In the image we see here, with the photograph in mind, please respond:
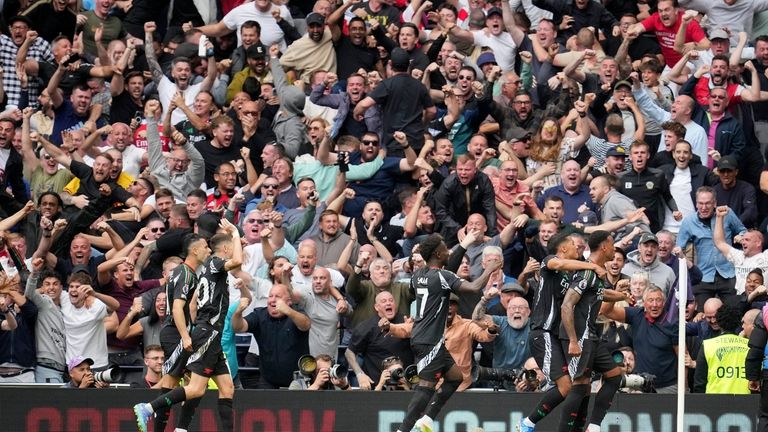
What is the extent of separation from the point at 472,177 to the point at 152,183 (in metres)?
4.29

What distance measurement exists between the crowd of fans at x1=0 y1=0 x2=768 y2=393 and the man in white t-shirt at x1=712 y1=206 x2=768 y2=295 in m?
0.03

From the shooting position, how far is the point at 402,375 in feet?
62.0

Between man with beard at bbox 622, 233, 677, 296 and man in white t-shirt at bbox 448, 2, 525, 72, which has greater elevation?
man in white t-shirt at bbox 448, 2, 525, 72

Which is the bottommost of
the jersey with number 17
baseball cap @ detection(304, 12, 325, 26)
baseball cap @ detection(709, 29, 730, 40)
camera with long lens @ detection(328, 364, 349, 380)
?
camera with long lens @ detection(328, 364, 349, 380)

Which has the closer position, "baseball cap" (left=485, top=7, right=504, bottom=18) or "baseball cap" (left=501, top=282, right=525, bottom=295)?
"baseball cap" (left=501, top=282, right=525, bottom=295)

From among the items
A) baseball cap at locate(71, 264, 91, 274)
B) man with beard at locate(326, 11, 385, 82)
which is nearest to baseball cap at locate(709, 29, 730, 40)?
man with beard at locate(326, 11, 385, 82)

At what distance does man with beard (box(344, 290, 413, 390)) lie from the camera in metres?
19.2

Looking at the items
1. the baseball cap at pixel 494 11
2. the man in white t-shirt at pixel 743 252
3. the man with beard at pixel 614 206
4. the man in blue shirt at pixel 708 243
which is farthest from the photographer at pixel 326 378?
the baseball cap at pixel 494 11

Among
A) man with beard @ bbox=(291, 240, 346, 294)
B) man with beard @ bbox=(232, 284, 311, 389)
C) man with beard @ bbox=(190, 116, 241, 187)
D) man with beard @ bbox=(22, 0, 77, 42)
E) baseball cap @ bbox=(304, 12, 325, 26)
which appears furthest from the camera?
man with beard @ bbox=(22, 0, 77, 42)

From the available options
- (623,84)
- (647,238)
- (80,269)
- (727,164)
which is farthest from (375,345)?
(623,84)

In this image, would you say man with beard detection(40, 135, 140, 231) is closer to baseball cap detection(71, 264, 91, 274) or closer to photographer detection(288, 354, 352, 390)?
baseball cap detection(71, 264, 91, 274)

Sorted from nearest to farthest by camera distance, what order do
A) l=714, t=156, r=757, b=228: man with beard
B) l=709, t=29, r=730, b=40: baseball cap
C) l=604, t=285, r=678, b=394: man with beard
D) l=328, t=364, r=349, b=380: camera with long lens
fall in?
l=328, t=364, r=349, b=380: camera with long lens, l=604, t=285, r=678, b=394: man with beard, l=714, t=156, r=757, b=228: man with beard, l=709, t=29, r=730, b=40: baseball cap

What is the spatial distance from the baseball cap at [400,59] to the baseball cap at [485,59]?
58.8 inches

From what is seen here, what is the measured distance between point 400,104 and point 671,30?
4795mm
